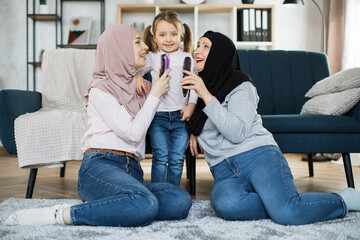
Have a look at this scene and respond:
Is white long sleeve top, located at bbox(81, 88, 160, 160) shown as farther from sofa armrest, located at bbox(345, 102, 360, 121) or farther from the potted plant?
the potted plant

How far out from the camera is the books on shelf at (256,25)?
3.96 metres

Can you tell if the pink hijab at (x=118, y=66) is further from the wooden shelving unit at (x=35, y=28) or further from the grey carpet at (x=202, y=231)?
the wooden shelving unit at (x=35, y=28)

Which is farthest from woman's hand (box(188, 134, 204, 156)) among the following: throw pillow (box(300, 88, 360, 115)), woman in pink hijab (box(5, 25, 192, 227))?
throw pillow (box(300, 88, 360, 115))

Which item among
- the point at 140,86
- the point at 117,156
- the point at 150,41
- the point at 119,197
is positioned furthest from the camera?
the point at 150,41

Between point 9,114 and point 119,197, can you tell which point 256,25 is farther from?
point 119,197

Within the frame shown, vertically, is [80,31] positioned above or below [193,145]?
above

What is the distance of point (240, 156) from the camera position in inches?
56.3

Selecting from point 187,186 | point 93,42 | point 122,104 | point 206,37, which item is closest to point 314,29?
point 93,42

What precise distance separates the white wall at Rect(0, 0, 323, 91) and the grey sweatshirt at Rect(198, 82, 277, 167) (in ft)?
9.95

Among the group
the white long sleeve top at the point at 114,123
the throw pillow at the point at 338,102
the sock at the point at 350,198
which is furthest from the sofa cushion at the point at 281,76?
the white long sleeve top at the point at 114,123

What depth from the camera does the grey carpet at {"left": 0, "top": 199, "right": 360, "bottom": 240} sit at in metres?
1.14

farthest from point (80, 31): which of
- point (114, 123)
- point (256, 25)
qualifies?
point (114, 123)

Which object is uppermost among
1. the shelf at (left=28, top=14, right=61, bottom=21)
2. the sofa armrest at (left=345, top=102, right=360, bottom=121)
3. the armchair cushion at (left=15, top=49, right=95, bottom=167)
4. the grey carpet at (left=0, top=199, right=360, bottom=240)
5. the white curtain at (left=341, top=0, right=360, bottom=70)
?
the shelf at (left=28, top=14, right=61, bottom=21)

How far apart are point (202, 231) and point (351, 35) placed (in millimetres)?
3009
